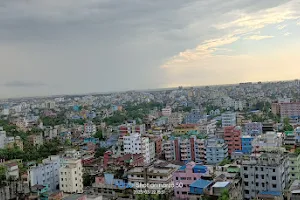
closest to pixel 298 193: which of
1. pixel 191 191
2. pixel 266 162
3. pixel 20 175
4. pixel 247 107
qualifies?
pixel 266 162

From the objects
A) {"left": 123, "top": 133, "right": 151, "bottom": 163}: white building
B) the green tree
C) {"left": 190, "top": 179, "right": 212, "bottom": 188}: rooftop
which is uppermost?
the green tree

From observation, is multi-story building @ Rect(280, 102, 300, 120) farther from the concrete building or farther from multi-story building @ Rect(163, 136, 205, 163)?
the concrete building

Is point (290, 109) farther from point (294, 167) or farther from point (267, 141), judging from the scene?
point (294, 167)

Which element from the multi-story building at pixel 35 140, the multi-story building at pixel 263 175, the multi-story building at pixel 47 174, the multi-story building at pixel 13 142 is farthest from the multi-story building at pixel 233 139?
the multi-story building at pixel 13 142

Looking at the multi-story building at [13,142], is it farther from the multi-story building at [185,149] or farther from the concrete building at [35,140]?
the multi-story building at [185,149]

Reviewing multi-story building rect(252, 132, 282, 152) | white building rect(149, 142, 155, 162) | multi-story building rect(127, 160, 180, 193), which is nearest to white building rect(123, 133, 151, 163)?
white building rect(149, 142, 155, 162)

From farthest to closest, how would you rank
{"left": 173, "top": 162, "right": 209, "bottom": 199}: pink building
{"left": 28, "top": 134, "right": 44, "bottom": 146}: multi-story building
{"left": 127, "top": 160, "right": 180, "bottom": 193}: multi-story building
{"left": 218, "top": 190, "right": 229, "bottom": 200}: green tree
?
{"left": 28, "top": 134, "right": 44, "bottom": 146}: multi-story building < {"left": 127, "top": 160, "right": 180, "bottom": 193}: multi-story building < {"left": 173, "top": 162, "right": 209, "bottom": 199}: pink building < {"left": 218, "top": 190, "right": 229, "bottom": 200}: green tree
